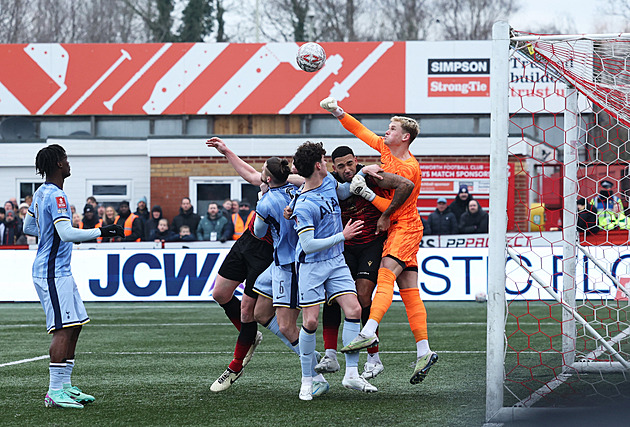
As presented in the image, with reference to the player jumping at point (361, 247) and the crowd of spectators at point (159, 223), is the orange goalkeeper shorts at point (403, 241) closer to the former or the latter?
the player jumping at point (361, 247)

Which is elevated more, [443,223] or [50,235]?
[50,235]

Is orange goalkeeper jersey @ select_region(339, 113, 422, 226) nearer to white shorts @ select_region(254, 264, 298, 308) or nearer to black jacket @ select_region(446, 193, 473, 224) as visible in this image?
white shorts @ select_region(254, 264, 298, 308)

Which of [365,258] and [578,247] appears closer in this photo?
[365,258]

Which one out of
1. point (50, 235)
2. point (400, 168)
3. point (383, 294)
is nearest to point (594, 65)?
point (400, 168)

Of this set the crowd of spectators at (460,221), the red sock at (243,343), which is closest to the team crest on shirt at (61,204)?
the red sock at (243,343)

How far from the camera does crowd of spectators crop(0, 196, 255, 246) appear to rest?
17.3 metres

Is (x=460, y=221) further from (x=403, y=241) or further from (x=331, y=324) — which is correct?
(x=403, y=241)

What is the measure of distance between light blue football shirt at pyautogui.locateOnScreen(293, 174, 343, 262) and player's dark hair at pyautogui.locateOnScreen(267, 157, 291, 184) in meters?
0.36

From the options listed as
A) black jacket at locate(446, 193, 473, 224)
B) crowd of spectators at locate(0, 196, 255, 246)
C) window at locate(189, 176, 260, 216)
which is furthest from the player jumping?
window at locate(189, 176, 260, 216)

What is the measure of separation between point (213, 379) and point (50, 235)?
2023 mm

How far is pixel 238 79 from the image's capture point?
22.7 metres

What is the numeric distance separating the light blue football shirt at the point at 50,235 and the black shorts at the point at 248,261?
4.80 feet

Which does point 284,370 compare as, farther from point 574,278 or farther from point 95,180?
point 95,180

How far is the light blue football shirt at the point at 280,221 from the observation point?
654cm
